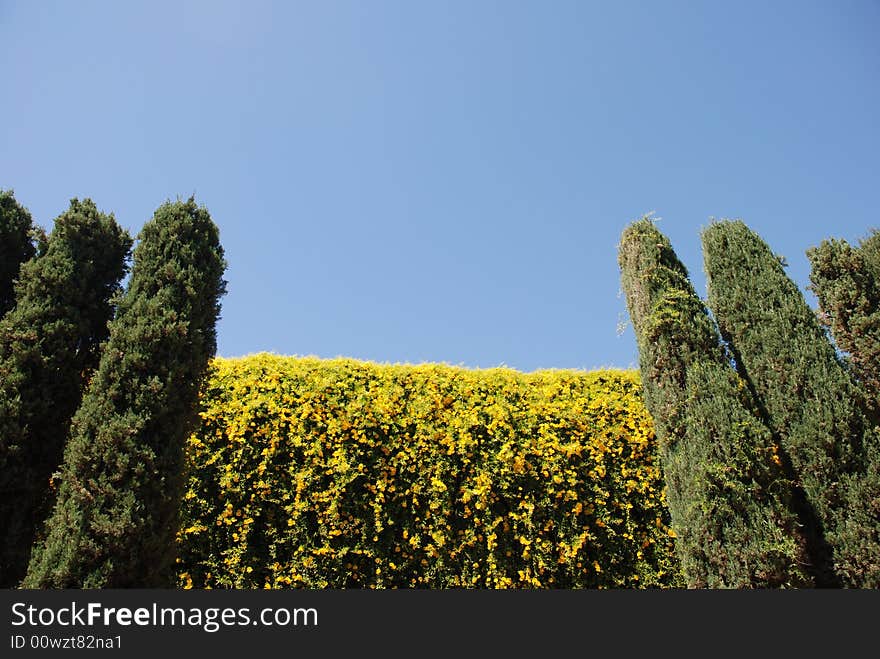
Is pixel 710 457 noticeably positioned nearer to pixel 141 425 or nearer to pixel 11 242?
pixel 141 425

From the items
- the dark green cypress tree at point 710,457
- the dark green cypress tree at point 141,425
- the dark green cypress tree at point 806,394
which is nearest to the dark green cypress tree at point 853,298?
the dark green cypress tree at point 806,394

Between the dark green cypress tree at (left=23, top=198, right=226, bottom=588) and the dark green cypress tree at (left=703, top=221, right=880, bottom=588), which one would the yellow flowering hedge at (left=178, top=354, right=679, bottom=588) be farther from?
the dark green cypress tree at (left=703, top=221, right=880, bottom=588)

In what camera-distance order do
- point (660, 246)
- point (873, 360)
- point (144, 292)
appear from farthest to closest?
1. point (660, 246)
2. point (873, 360)
3. point (144, 292)

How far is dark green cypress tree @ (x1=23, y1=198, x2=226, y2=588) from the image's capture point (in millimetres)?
4785

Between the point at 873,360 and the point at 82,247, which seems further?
the point at 873,360

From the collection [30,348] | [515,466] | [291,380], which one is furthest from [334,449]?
[30,348]

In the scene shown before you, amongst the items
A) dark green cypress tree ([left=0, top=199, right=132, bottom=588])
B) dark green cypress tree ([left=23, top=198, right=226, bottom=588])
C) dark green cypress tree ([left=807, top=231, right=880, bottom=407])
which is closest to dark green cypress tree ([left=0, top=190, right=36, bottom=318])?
dark green cypress tree ([left=0, top=199, right=132, bottom=588])

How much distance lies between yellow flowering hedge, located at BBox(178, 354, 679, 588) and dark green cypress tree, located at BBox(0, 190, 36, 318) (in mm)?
2503

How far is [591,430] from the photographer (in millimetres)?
7574

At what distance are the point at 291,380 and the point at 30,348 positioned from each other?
298 cm

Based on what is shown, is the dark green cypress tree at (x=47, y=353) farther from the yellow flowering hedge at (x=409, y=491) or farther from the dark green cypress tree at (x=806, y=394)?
the dark green cypress tree at (x=806, y=394)

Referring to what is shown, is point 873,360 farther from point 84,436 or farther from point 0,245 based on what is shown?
point 0,245

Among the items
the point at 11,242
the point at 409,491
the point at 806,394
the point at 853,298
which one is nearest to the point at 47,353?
the point at 11,242

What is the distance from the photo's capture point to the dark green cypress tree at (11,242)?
6.14m
